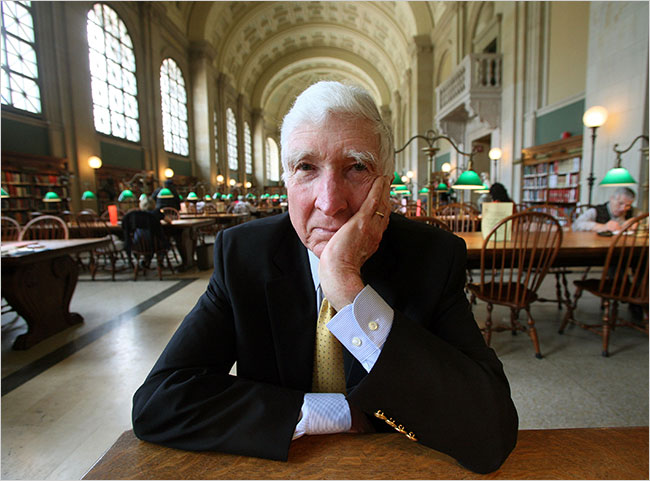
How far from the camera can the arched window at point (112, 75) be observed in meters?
9.35

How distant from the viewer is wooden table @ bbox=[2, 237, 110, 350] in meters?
2.66

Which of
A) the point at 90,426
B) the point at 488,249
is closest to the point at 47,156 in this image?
the point at 90,426

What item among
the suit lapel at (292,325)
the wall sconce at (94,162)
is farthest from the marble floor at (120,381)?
the wall sconce at (94,162)

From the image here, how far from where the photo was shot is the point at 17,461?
4.91 ft

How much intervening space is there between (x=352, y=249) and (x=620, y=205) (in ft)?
12.9

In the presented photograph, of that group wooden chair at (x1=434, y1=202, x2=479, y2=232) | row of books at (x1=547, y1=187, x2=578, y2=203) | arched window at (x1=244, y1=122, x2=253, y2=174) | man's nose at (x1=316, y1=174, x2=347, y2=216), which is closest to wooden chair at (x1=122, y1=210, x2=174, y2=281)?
wooden chair at (x1=434, y1=202, x2=479, y2=232)

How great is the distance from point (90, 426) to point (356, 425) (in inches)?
66.6

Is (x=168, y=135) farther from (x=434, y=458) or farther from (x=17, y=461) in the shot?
(x=434, y=458)

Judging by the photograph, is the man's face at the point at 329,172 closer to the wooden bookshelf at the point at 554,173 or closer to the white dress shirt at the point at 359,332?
the white dress shirt at the point at 359,332

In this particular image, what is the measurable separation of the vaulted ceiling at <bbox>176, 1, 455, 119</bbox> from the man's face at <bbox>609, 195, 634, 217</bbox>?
1135cm

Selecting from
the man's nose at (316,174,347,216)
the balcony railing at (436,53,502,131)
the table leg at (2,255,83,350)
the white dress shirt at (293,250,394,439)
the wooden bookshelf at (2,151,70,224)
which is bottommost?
the table leg at (2,255,83,350)

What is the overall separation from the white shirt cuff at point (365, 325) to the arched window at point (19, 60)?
9.11 m

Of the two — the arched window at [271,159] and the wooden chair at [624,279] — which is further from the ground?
the arched window at [271,159]

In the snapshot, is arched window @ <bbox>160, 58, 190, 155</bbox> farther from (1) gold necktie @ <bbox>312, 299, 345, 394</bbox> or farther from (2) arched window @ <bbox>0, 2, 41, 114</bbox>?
(1) gold necktie @ <bbox>312, 299, 345, 394</bbox>
